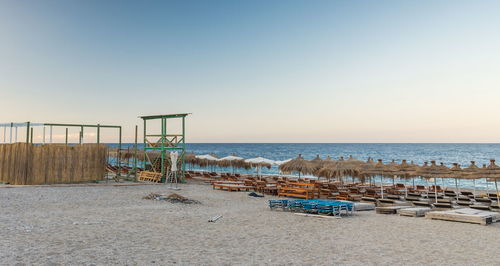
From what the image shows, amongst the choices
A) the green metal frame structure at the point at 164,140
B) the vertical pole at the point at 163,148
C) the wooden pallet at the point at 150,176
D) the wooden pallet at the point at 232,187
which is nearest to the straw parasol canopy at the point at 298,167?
the wooden pallet at the point at 232,187

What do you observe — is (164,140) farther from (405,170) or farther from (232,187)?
(405,170)

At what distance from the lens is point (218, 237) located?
830cm

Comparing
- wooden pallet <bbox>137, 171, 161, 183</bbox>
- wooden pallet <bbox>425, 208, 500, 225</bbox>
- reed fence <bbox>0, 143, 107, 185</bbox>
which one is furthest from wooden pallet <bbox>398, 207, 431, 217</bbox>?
reed fence <bbox>0, 143, 107, 185</bbox>

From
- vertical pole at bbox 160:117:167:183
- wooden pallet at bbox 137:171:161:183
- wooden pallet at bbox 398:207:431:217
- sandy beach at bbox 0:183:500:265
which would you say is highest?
vertical pole at bbox 160:117:167:183

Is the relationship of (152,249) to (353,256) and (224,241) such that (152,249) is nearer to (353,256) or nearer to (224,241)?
(224,241)

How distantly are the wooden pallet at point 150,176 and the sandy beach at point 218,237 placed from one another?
9.87 meters

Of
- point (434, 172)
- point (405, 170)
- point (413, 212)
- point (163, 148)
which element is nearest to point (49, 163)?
point (163, 148)

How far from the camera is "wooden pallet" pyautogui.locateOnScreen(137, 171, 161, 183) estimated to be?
2326 centimetres

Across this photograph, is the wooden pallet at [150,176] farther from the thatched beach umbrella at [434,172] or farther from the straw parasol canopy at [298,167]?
the thatched beach umbrella at [434,172]

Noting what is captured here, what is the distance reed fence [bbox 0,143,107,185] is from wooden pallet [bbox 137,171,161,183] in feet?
10.2

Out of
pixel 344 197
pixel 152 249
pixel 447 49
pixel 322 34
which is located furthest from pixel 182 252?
pixel 447 49

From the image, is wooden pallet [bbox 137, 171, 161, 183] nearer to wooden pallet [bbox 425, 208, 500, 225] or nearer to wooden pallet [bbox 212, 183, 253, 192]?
wooden pallet [bbox 212, 183, 253, 192]

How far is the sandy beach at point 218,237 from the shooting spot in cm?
652

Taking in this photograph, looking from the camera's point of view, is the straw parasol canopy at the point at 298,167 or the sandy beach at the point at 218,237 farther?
the straw parasol canopy at the point at 298,167
